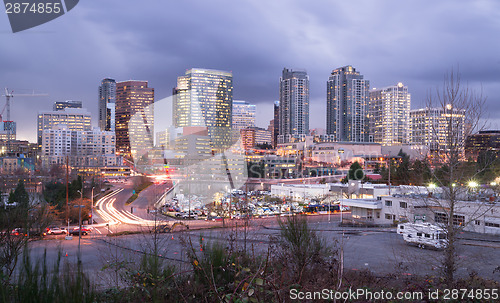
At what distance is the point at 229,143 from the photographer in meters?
53.1

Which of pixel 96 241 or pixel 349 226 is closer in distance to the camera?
pixel 96 241

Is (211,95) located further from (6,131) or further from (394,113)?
(6,131)

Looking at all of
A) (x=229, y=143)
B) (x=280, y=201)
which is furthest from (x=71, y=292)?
(x=229, y=143)

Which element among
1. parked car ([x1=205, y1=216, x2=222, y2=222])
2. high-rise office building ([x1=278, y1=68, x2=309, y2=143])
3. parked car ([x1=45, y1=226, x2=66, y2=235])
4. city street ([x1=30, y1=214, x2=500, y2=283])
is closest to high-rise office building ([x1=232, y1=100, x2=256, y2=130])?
high-rise office building ([x1=278, y1=68, x2=309, y2=143])

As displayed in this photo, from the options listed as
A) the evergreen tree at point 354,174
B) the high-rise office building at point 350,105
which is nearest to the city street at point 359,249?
the evergreen tree at point 354,174

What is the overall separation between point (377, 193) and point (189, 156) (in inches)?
746

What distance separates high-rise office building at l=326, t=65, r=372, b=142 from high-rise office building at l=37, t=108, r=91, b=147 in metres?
45.0

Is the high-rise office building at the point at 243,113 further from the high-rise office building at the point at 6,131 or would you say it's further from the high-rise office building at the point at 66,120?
the high-rise office building at the point at 6,131

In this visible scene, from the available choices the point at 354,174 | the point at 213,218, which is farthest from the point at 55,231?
the point at 354,174

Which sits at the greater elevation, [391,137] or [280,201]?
[391,137]

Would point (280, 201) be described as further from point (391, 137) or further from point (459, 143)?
point (391, 137)

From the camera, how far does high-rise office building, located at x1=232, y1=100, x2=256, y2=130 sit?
89.1 meters

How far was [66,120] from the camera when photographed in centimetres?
5700

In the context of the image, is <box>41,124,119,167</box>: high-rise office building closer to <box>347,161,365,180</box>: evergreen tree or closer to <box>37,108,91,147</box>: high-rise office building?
<box>37,108,91,147</box>: high-rise office building
